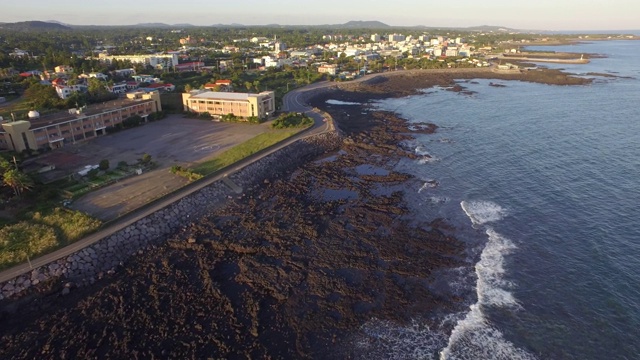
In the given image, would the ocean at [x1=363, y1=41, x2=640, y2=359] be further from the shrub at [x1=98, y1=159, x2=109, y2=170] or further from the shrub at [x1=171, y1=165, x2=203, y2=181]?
the shrub at [x1=98, y1=159, x2=109, y2=170]

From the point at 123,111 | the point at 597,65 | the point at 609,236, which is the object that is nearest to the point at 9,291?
the point at 123,111

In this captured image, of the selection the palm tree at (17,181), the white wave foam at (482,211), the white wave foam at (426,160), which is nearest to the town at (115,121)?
the palm tree at (17,181)

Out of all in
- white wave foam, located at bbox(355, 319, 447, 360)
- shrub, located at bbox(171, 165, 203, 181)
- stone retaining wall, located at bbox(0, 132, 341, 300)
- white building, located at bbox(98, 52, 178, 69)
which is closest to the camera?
white wave foam, located at bbox(355, 319, 447, 360)

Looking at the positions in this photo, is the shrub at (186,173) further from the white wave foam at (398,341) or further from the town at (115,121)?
the white wave foam at (398,341)

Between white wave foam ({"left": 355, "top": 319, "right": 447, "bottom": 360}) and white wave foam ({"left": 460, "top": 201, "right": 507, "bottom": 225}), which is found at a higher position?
white wave foam ({"left": 460, "top": 201, "right": 507, "bottom": 225})

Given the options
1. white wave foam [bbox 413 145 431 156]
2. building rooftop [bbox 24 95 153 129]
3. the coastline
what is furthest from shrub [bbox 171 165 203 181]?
white wave foam [bbox 413 145 431 156]

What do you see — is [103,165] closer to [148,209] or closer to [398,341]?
[148,209]
